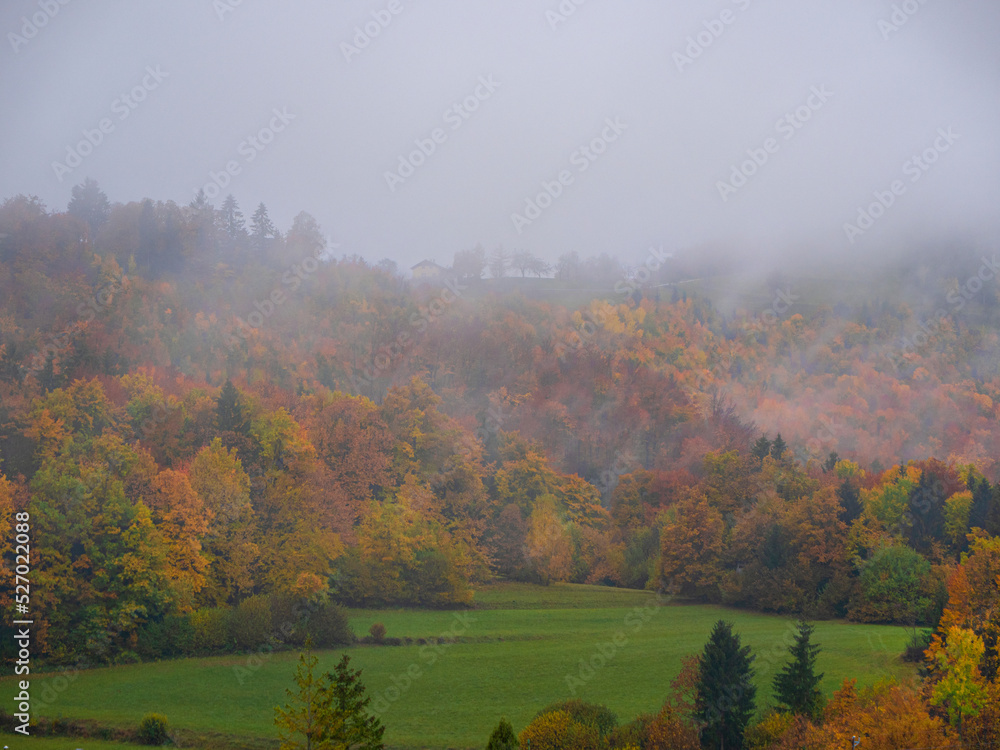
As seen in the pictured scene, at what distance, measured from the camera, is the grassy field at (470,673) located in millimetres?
35438

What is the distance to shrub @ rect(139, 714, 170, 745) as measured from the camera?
32344mm

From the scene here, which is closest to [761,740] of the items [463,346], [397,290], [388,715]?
[388,715]

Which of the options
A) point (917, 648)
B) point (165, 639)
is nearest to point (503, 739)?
point (917, 648)

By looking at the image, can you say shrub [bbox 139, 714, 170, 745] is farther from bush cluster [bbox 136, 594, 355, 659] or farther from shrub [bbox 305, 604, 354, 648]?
shrub [bbox 305, 604, 354, 648]

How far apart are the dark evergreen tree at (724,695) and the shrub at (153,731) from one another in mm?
22093

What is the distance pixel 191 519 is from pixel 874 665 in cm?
4134

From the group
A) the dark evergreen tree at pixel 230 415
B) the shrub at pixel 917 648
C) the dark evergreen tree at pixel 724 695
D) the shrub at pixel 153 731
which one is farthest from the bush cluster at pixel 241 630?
the shrub at pixel 917 648

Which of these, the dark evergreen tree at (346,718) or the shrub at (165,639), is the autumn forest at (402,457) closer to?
the shrub at (165,639)

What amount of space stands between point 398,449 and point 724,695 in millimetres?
46587

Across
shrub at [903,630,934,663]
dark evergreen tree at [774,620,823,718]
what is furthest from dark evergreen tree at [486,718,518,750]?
shrub at [903,630,934,663]

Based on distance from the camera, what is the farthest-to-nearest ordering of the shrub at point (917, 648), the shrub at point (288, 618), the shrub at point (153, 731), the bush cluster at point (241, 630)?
the shrub at point (288, 618)
the bush cluster at point (241, 630)
the shrub at point (917, 648)
the shrub at point (153, 731)

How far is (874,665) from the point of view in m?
40.2

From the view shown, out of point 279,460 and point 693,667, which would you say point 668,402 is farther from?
point 693,667

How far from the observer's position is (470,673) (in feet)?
140
